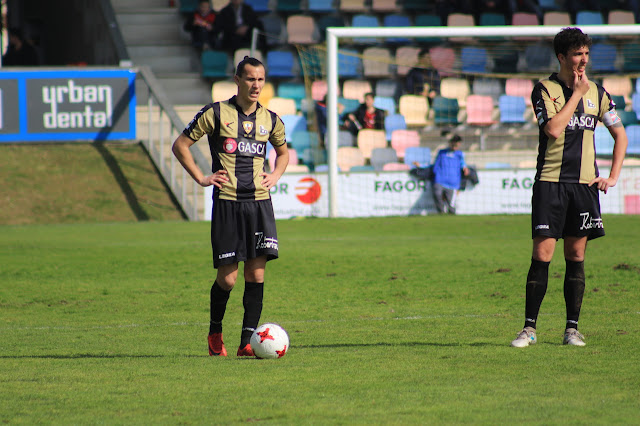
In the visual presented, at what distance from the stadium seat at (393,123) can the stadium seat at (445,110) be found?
0.75 m

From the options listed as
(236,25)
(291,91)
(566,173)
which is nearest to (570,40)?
(566,173)

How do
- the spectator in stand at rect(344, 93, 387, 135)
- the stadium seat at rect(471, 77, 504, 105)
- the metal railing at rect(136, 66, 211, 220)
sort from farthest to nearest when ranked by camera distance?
the stadium seat at rect(471, 77, 504, 105)
the spectator in stand at rect(344, 93, 387, 135)
the metal railing at rect(136, 66, 211, 220)

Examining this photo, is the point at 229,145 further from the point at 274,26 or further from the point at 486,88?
the point at 274,26

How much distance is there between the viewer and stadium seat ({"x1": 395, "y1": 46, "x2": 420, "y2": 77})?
22000 millimetres

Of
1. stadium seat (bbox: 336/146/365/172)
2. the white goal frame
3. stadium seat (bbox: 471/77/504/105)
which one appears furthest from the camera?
stadium seat (bbox: 471/77/504/105)

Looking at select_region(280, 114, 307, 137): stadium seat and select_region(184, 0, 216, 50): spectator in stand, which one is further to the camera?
select_region(184, 0, 216, 50): spectator in stand

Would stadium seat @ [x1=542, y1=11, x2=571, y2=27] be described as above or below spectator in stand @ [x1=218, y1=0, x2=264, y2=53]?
above

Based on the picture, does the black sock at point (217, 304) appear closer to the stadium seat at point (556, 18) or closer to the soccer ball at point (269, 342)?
the soccer ball at point (269, 342)

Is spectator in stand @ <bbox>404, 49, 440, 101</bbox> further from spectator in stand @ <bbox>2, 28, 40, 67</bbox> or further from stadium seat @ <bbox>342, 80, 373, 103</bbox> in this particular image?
spectator in stand @ <bbox>2, 28, 40, 67</bbox>

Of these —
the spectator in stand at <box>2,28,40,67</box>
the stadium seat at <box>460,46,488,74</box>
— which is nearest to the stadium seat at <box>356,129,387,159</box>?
the stadium seat at <box>460,46,488,74</box>

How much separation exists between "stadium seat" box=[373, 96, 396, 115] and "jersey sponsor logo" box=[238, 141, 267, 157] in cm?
1558

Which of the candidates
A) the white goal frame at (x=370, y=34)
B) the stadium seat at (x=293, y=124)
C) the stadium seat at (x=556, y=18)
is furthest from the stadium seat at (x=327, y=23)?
the white goal frame at (x=370, y=34)

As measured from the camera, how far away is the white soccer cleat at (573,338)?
6.19 metres

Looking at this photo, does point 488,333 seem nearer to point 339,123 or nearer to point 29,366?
point 29,366
